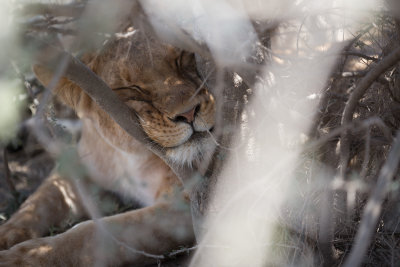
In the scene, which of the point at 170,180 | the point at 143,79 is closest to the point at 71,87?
the point at 143,79

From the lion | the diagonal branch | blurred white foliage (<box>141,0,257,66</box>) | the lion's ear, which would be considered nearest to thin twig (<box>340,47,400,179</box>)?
blurred white foliage (<box>141,0,257,66</box>)

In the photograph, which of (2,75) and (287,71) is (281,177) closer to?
(287,71)

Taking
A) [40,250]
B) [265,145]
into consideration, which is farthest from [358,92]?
[40,250]

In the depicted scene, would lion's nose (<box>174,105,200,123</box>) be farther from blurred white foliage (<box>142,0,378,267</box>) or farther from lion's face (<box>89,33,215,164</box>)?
blurred white foliage (<box>142,0,378,267</box>)

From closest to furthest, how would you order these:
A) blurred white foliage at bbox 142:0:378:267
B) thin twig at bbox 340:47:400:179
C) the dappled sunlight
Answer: thin twig at bbox 340:47:400:179
blurred white foliage at bbox 142:0:378:267
the dappled sunlight

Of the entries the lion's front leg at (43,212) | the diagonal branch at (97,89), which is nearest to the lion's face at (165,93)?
the diagonal branch at (97,89)

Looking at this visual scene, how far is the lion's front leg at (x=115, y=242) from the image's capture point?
219 cm

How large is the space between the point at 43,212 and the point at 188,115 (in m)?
1.38

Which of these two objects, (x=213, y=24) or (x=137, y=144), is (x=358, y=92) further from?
(x=137, y=144)

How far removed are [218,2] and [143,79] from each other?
817mm

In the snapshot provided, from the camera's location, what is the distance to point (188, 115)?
2283 mm

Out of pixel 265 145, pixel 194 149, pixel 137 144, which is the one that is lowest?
pixel 137 144

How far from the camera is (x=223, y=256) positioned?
1.95 metres

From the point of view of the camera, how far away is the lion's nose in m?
2.27
